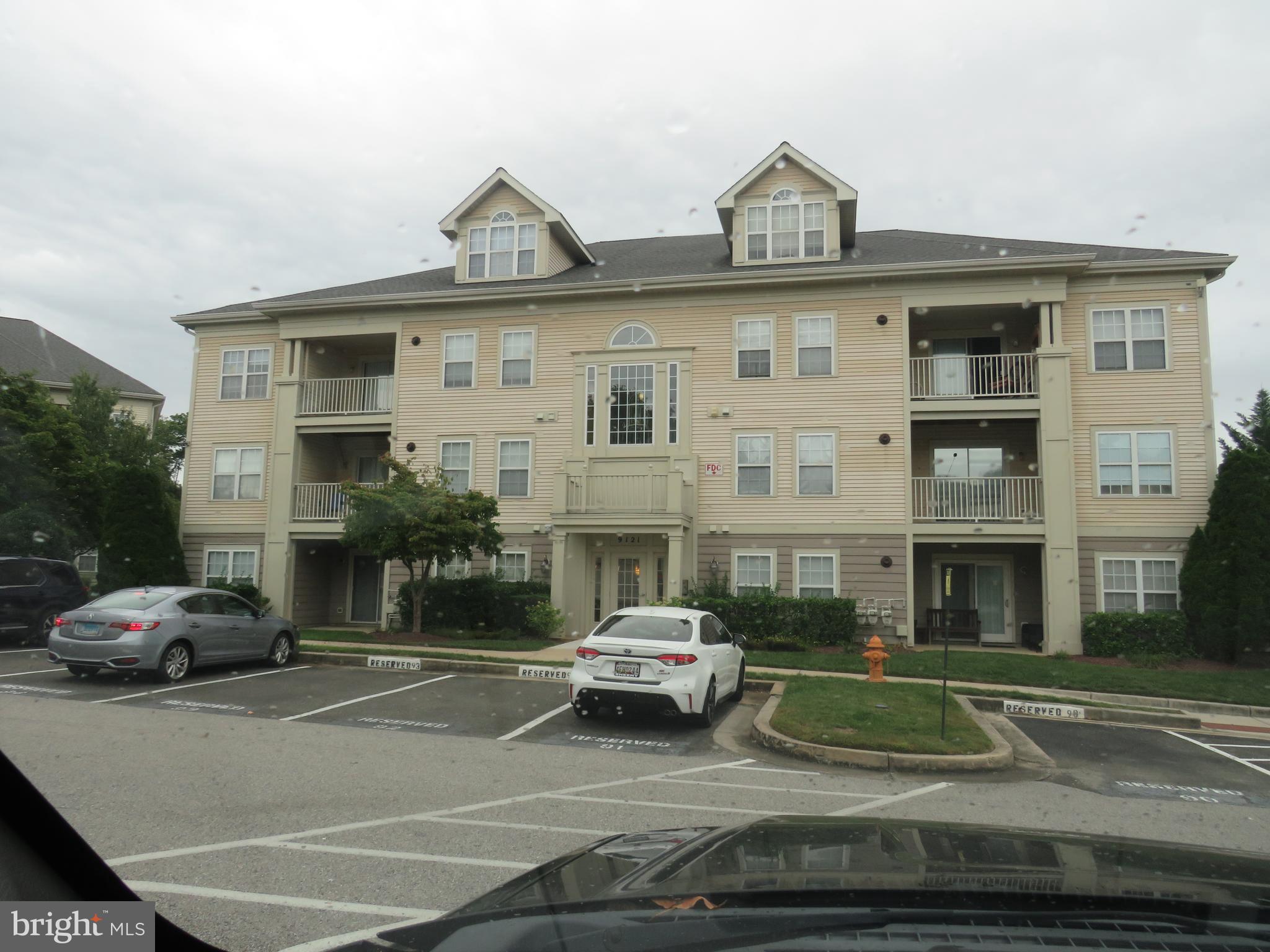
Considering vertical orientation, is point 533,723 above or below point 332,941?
below

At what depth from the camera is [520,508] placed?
72.1 feet

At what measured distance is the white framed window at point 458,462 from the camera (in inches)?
878

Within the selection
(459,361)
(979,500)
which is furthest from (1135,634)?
(459,361)

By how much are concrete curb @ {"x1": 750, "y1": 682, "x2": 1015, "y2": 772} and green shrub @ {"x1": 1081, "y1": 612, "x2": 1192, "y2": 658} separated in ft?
33.6

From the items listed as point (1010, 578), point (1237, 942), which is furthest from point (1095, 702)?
point (1237, 942)

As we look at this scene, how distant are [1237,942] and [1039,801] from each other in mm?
6212

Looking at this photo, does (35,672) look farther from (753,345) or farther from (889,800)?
(753,345)

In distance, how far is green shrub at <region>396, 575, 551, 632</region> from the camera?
20.1 m

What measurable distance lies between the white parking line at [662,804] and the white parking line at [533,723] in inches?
109

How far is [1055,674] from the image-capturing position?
14938 mm

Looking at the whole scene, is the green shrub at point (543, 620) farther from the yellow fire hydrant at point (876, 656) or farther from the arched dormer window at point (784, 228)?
the arched dormer window at point (784, 228)

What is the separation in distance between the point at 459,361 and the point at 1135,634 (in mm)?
16902

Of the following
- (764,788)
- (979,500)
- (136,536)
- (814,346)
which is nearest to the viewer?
(764,788)

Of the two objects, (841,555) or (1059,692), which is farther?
(841,555)
